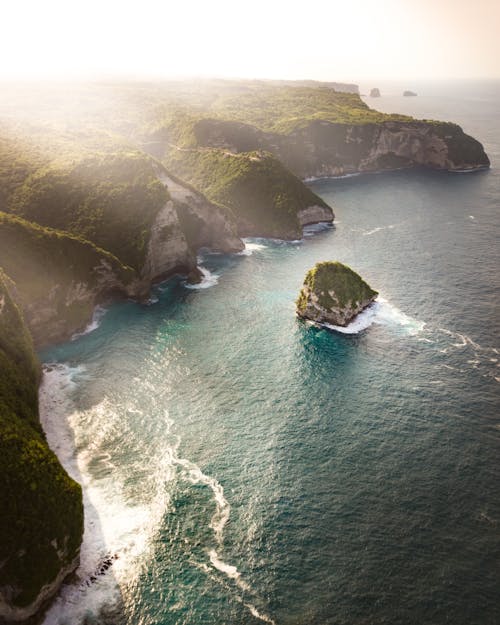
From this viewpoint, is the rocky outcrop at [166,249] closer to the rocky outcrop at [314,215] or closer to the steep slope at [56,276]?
the steep slope at [56,276]

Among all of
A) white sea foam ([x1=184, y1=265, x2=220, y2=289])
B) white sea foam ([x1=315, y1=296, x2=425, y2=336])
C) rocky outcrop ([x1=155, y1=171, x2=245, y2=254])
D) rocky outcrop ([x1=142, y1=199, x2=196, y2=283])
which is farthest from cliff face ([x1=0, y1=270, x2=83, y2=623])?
rocky outcrop ([x1=155, y1=171, x2=245, y2=254])

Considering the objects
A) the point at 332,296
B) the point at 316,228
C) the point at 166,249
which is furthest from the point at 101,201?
the point at 316,228

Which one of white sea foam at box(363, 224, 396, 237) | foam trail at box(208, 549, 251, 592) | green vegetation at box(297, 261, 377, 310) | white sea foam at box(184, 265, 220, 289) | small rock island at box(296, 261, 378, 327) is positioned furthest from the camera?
white sea foam at box(363, 224, 396, 237)

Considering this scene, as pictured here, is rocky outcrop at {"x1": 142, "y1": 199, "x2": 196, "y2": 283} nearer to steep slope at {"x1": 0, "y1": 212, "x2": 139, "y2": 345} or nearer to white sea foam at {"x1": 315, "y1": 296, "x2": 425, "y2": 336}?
steep slope at {"x1": 0, "y1": 212, "x2": 139, "y2": 345}

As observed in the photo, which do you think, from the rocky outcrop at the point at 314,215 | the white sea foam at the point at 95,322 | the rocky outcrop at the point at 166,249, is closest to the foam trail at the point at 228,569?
the white sea foam at the point at 95,322

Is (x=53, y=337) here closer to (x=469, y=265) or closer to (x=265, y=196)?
(x=265, y=196)

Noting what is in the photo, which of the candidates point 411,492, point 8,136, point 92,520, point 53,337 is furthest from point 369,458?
point 8,136

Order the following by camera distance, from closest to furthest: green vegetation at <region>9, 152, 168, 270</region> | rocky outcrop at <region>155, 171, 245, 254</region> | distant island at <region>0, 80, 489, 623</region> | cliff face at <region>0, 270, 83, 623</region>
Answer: cliff face at <region>0, 270, 83, 623</region> < distant island at <region>0, 80, 489, 623</region> < green vegetation at <region>9, 152, 168, 270</region> < rocky outcrop at <region>155, 171, 245, 254</region>

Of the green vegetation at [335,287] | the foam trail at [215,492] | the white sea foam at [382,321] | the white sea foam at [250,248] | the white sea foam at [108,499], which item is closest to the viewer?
the white sea foam at [108,499]
